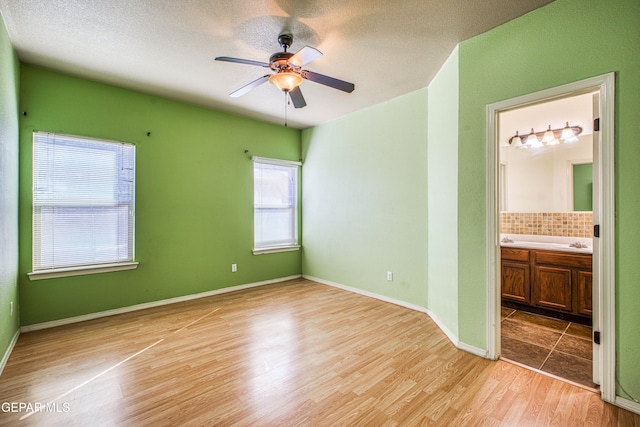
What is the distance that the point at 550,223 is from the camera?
3.91 metres

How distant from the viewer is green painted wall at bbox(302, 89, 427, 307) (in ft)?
12.1

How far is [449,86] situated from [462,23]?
0.60 metres

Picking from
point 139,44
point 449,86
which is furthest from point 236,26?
point 449,86

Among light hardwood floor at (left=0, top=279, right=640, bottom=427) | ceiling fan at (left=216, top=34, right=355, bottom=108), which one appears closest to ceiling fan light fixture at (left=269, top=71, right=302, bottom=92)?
ceiling fan at (left=216, top=34, right=355, bottom=108)

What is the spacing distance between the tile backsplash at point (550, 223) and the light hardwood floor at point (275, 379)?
83.2 inches

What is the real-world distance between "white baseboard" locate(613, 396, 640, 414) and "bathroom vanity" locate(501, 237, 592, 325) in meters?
1.60

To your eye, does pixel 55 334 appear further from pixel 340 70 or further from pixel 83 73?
pixel 340 70

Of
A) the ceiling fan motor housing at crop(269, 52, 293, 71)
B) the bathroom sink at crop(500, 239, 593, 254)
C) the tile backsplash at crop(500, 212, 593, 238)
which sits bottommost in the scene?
the bathroom sink at crop(500, 239, 593, 254)

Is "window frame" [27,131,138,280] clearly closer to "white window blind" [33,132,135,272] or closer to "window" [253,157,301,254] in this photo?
"white window blind" [33,132,135,272]

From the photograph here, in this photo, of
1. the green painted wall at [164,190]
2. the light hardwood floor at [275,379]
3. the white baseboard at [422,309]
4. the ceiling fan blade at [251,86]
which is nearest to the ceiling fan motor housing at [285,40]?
the ceiling fan blade at [251,86]

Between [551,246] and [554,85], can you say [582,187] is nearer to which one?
[551,246]

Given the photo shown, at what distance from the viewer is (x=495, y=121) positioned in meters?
2.39

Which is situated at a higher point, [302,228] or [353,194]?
[353,194]

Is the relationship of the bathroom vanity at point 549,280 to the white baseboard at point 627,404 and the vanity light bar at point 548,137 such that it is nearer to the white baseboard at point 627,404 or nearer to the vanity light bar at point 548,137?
the vanity light bar at point 548,137
